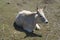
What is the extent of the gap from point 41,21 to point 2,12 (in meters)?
2.98

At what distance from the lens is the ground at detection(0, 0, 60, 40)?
9.91m

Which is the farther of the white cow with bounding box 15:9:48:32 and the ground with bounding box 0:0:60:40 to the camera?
the white cow with bounding box 15:9:48:32

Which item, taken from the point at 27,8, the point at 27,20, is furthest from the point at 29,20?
the point at 27,8

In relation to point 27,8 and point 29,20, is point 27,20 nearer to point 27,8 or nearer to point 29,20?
point 29,20

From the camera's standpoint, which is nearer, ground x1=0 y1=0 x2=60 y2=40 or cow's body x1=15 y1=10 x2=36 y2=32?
ground x1=0 y1=0 x2=60 y2=40

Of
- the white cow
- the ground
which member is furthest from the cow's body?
the ground

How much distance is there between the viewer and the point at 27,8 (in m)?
13.0

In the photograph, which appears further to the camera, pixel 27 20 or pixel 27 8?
pixel 27 8

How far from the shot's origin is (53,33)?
10203 millimetres

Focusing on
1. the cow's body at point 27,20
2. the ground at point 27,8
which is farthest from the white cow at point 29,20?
the ground at point 27,8

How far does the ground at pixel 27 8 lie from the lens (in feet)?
32.5

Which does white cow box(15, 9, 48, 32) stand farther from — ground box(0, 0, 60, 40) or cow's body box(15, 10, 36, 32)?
ground box(0, 0, 60, 40)

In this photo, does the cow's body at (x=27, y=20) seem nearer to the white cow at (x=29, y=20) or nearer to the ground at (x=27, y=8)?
the white cow at (x=29, y=20)

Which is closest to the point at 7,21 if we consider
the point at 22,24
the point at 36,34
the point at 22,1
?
the point at 22,24
